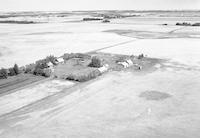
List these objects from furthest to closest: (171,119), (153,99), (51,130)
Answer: (153,99) → (171,119) → (51,130)

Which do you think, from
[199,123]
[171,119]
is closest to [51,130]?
[171,119]

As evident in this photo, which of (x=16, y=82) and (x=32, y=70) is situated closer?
(x=16, y=82)

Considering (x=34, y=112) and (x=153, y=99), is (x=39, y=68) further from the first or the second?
(x=153, y=99)

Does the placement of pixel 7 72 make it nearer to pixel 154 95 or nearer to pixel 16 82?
pixel 16 82

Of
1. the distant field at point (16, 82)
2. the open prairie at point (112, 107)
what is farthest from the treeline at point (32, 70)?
the open prairie at point (112, 107)

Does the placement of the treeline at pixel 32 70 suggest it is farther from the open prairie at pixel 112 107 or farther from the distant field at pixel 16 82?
the open prairie at pixel 112 107

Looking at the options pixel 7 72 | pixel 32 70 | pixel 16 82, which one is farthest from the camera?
pixel 32 70

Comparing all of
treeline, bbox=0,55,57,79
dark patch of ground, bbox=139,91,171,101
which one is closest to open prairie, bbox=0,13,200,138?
dark patch of ground, bbox=139,91,171,101

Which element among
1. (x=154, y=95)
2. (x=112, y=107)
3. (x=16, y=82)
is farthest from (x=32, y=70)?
(x=154, y=95)
